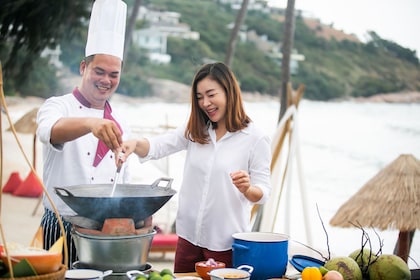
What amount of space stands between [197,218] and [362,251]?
68 cm

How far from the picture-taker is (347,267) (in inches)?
87.0

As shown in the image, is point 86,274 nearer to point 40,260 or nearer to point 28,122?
point 40,260

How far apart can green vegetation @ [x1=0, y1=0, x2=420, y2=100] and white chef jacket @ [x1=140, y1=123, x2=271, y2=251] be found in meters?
4.68

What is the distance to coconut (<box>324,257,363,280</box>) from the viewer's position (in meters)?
2.20

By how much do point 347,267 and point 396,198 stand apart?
79.8 inches

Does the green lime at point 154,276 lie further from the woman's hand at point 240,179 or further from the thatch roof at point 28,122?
the thatch roof at point 28,122

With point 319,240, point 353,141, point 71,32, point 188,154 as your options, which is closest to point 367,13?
point 353,141

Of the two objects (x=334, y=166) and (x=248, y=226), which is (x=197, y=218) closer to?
(x=248, y=226)

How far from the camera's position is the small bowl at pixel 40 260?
1655 mm

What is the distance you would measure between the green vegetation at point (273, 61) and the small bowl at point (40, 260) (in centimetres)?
564

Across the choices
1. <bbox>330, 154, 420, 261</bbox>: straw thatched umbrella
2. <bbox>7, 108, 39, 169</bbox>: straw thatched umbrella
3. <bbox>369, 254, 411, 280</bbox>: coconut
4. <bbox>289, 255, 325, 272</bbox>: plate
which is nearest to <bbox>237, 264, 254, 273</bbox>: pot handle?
<bbox>289, 255, 325, 272</bbox>: plate

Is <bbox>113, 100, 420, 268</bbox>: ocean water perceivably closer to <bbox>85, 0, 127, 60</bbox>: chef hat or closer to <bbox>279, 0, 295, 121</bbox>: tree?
<bbox>279, 0, 295, 121</bbox>: tree

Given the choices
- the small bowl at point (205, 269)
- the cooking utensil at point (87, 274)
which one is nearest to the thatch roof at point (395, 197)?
the small bowl at point (205, 269)

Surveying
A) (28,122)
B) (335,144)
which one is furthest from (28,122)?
(335,144)
